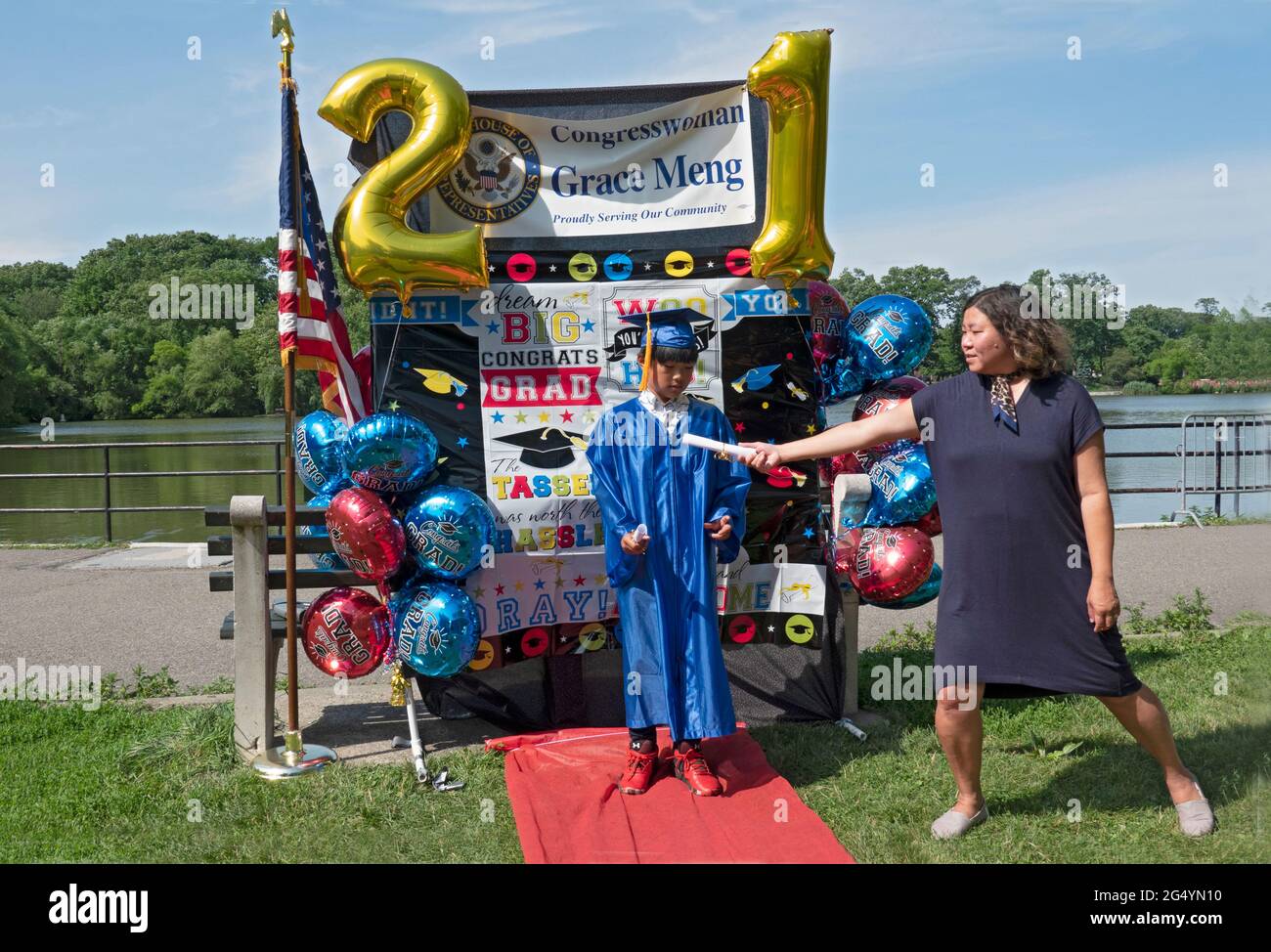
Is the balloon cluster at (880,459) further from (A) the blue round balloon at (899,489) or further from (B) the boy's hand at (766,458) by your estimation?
(B) the boy's hand at (766,458)

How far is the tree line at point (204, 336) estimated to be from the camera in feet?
17.9

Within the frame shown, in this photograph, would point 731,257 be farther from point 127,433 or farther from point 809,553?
point 127,433

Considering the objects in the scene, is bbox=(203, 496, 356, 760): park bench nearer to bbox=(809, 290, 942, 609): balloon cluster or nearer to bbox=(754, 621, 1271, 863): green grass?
bbox=(754, 621, 1271, 863): green grass

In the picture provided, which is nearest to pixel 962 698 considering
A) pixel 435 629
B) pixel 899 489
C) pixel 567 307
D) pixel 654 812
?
pixel 654 812

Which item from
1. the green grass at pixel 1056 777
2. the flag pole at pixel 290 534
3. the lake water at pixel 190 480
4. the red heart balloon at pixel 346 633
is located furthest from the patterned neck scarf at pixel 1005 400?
the flag pole at pixel 290 534

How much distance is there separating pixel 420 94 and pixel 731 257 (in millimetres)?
1615

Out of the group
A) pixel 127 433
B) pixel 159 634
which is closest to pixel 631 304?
pixel 159 634

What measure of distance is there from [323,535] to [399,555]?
0.60 meters

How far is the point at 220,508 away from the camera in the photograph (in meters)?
5.02

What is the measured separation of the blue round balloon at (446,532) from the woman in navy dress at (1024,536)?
6.51ft

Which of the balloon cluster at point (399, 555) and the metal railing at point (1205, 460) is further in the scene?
the metal railing at point (1205, 460)

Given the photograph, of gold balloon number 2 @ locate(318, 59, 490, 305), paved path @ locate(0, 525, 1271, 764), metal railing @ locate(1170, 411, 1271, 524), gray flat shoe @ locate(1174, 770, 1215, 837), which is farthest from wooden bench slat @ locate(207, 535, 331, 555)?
metal railing @ locate(1170, 411, 1271, 524)

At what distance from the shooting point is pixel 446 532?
4680 millimetres

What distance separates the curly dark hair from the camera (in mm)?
3723
